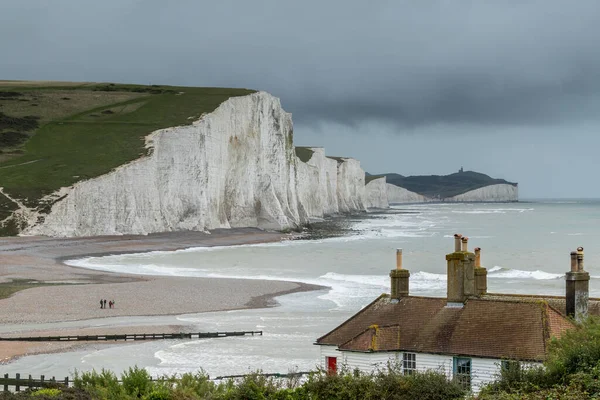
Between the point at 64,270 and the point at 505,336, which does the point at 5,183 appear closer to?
the point at 64,270

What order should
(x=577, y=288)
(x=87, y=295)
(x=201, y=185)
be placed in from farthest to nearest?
(x=201, y=185) → (x=87, y=295) → (x=577, y=288)

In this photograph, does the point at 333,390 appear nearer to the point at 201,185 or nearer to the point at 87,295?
the point at 87,295

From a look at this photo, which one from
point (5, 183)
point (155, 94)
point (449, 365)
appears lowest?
point (449, 365)

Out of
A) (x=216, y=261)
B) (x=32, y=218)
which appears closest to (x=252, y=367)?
(x=216, y=261)

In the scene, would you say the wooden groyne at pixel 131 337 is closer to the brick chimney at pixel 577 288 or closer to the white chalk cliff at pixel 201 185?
the brick chimney at pixel 577 288

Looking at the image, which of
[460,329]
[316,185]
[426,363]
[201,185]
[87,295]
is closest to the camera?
[426,363]

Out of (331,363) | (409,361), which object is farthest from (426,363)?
(331,363)
